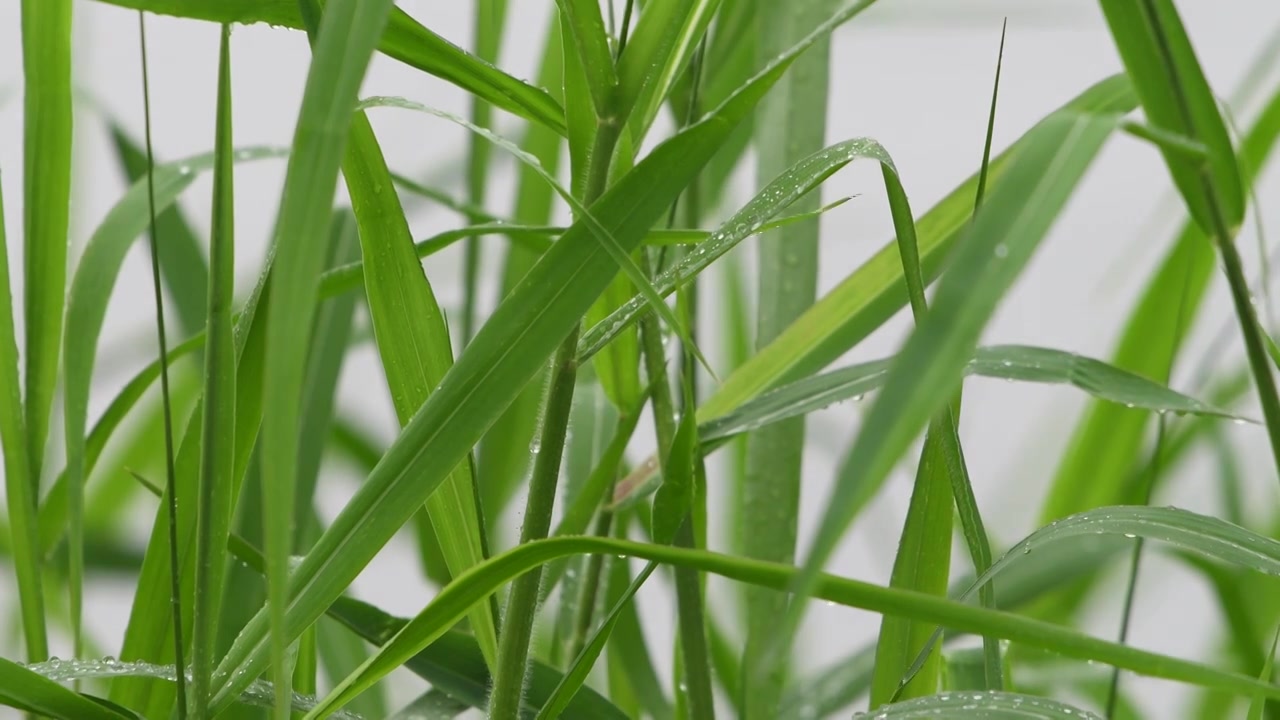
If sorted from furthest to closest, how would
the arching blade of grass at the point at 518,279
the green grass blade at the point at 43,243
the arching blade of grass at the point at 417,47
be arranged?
the arching blade of grass at the point at 518,279
the green grass blade at the point at 43,243
the arching blade of grass at the point at 417,47

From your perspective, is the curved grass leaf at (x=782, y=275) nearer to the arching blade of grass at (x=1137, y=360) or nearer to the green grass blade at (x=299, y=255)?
the arching blade of grass at (x=1137, y=360)

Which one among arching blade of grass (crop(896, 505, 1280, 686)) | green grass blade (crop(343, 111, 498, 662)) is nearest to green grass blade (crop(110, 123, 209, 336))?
green grass blade (crop(343, 111, 498, 662))

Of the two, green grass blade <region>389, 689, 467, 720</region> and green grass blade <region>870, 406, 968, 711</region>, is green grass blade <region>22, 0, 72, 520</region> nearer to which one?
green grass blade <region>389, 689, 467, 720</region>

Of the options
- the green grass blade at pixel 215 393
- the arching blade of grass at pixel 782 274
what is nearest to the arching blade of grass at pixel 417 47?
the green grass blade at pixel 215 393

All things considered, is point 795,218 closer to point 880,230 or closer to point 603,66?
point 603,66

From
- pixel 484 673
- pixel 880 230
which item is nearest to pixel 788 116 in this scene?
pixel 484 673

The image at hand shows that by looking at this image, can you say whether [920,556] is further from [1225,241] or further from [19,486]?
[19,486]

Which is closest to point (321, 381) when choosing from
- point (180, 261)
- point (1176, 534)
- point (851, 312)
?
point (180, 261)
